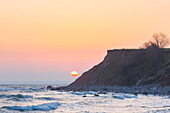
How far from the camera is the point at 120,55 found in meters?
81.9

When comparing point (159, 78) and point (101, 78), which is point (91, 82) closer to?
point (101, 78)

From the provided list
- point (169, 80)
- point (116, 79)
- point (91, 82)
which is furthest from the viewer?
point (91, 82)

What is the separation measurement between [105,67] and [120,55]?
5.23m

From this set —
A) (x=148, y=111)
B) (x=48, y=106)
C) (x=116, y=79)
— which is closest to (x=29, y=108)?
(x=48, y=106)

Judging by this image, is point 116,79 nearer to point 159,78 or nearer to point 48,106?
point 159,78

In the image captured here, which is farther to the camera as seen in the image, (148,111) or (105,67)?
(105,67)

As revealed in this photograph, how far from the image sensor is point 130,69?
238ft

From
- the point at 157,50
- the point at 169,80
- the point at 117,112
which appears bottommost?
the point at 117,112

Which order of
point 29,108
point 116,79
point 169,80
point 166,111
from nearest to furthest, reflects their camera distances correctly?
point 166,111 < point 29,108 < point 169,80 < point 116,79

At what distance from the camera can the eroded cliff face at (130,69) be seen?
207ft

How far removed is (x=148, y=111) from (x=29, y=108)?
10.2 m

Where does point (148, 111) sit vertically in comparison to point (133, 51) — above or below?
below

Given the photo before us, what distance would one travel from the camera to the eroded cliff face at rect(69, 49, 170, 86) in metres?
63.1

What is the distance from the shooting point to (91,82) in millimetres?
75875
